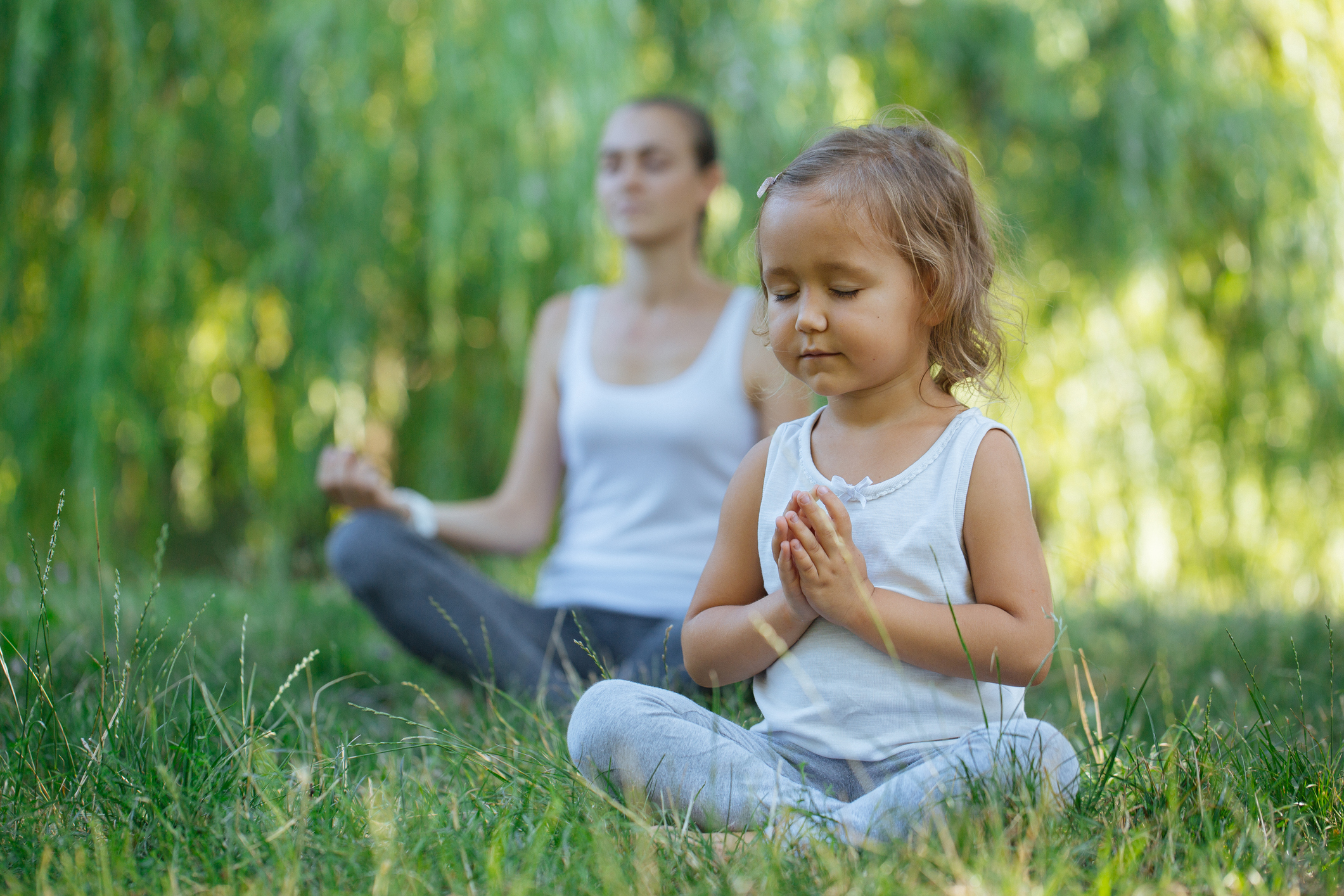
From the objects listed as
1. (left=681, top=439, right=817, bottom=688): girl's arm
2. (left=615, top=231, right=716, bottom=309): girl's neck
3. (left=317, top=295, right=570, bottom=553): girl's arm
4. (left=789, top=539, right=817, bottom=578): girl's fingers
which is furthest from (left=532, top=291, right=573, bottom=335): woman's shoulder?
(left=789, top=539, right=817, bottom=578): girl's fingers

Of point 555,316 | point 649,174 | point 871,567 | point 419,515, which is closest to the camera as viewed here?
point 871,567

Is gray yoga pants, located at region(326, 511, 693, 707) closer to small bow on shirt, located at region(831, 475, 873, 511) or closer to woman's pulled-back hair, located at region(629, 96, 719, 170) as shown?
small bow on shirt, located at region(831, 475, 873, 511)

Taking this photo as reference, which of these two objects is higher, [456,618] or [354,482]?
[354,482]

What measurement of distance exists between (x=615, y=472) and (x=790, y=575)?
1184 millimetres

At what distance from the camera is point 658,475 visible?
2314mm

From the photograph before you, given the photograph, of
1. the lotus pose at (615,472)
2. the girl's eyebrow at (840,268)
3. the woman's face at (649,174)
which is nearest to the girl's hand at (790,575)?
the girl's eyebrow at (840,268)

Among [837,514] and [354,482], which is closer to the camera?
[837,514]

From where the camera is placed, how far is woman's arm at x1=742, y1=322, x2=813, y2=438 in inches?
84.2

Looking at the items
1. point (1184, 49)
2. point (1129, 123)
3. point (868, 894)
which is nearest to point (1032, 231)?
point (1129, 123)

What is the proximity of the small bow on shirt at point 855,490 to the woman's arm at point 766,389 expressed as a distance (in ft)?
2.56

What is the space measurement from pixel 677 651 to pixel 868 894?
37.9 inches

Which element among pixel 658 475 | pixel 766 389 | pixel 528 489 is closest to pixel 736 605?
pixel 766 389

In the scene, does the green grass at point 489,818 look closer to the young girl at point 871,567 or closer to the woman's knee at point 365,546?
the young girl at point 871,567

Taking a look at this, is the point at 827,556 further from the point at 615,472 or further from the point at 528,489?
the point at 528,489
